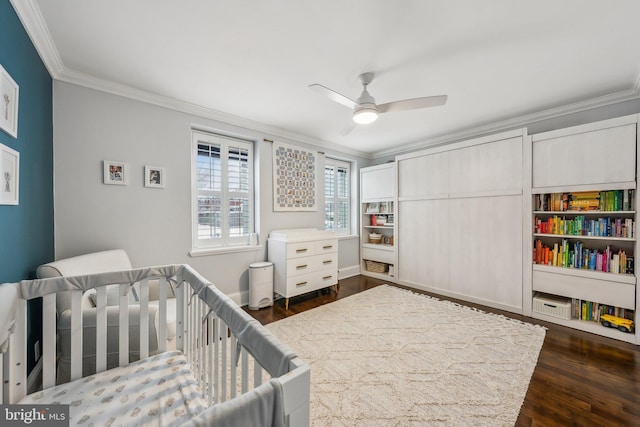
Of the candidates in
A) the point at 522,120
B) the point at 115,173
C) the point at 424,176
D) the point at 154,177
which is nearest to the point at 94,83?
the point at 115,173

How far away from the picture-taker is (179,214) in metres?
2.78

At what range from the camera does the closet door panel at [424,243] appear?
3584mm

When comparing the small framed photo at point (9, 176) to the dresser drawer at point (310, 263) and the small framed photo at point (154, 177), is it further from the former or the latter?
the dresser drawer at point (310, 263)

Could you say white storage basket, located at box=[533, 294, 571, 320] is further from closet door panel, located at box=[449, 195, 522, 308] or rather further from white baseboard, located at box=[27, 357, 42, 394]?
white baseboard, located at box=[27, 357, 42, 394]

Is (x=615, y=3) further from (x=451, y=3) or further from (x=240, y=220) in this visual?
(x=240, y=220)

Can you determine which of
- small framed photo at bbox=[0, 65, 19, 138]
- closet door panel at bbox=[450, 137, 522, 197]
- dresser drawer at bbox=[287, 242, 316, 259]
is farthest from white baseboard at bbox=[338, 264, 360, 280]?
small framed photo at bbox=[0, 65, 19, 138]

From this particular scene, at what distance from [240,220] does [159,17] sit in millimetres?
2277

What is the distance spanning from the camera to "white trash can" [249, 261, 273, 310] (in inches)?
123

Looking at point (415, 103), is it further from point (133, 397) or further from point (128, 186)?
point (128, 186)

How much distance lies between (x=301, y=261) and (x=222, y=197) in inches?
51.2

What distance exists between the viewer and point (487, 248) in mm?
3172

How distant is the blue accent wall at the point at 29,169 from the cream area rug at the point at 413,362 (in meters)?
1.87

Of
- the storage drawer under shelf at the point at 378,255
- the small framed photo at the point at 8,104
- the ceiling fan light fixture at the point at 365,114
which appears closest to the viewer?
the small framed photo at the point at 8,104

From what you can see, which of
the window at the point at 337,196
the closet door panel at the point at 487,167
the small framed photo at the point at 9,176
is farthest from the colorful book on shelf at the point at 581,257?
the small framed photo at the point at 9,176
